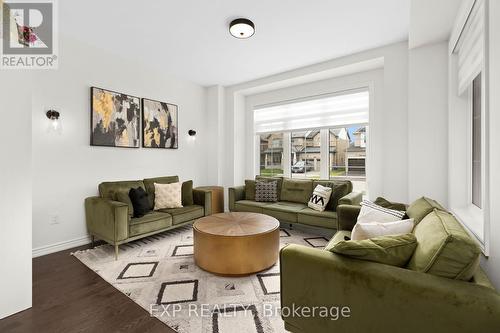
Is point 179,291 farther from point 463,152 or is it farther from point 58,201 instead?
point 463,152

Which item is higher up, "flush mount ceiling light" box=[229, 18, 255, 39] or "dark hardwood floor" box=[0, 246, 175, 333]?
"flush mount ceiling light" box=[229, 18, 255, 39]

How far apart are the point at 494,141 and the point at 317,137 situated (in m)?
3.13

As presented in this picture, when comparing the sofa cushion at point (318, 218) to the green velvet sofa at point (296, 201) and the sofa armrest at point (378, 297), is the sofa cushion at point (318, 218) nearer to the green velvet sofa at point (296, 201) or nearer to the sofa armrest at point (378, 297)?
the green velvet sofa at point (296, 201)

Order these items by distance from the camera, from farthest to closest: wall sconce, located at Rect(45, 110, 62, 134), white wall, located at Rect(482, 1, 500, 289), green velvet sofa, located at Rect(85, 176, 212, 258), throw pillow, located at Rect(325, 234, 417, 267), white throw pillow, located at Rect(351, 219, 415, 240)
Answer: wall sconce, located at Rect(45, 110, 62, 134) → green velvet sofa, located at Rect(85, 176, 212, 258) → white throw pillow, located at Rect(351, 219, 415, 240) → white wall, located at Rect(482, 1, 500, 289) → throw pillow, located at Rect(325, 234, 417, 267)

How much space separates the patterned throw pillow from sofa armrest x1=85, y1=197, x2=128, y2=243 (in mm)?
2232

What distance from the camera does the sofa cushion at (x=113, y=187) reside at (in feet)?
11.0

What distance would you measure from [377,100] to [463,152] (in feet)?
4.86

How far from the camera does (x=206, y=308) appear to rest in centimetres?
191

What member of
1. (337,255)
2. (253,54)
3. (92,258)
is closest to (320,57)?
(253,54)

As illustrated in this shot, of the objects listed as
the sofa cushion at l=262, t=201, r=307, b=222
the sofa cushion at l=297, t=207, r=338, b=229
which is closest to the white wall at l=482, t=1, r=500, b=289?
the sofa cushion at l=297, t=207, r=338, b=229

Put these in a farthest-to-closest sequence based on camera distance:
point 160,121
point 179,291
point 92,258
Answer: point 160,121 < point 92,258 < point 179,291

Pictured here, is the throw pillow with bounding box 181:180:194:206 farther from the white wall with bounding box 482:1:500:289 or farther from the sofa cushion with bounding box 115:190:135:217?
the white wall with bounding box 482:1:500:289

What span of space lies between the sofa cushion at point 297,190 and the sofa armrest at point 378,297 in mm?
2682

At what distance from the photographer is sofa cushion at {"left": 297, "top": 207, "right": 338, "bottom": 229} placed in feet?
10.9
